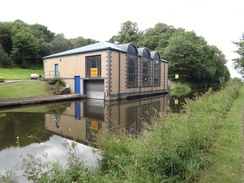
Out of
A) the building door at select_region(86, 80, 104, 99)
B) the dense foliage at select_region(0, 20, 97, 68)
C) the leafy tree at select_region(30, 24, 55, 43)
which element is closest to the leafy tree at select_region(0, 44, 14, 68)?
the dense foliage at select_region(0, 20, 97, 68)

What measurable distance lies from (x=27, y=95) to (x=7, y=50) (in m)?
41.7

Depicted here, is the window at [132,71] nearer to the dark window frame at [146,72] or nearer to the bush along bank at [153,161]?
the dark window frame at [146,72]

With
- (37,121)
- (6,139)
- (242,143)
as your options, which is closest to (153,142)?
(242,143)

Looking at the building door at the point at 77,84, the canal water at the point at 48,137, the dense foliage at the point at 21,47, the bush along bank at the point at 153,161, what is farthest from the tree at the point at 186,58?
the bush along bank at the point at 153,161

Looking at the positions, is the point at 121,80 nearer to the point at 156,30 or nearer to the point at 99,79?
the point at 99,79

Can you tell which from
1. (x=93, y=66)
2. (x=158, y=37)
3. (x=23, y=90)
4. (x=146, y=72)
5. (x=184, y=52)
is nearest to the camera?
(x=23, y=90)

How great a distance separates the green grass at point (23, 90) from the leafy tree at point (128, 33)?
39887mm

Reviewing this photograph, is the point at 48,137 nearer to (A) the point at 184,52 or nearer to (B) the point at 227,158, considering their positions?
(B) the point at 227,158

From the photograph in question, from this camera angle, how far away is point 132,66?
72.5 feet

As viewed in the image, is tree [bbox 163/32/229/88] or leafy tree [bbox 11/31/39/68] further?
leafy tree [bbox 11/31/39/68]

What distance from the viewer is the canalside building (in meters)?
18.8

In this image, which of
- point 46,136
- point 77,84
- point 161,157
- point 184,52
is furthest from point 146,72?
point 161,157

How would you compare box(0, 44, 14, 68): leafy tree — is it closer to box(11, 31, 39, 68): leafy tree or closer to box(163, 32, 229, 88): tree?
box(11, 31, 39, 68): leafy tree

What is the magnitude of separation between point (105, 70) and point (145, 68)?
7843 mm
